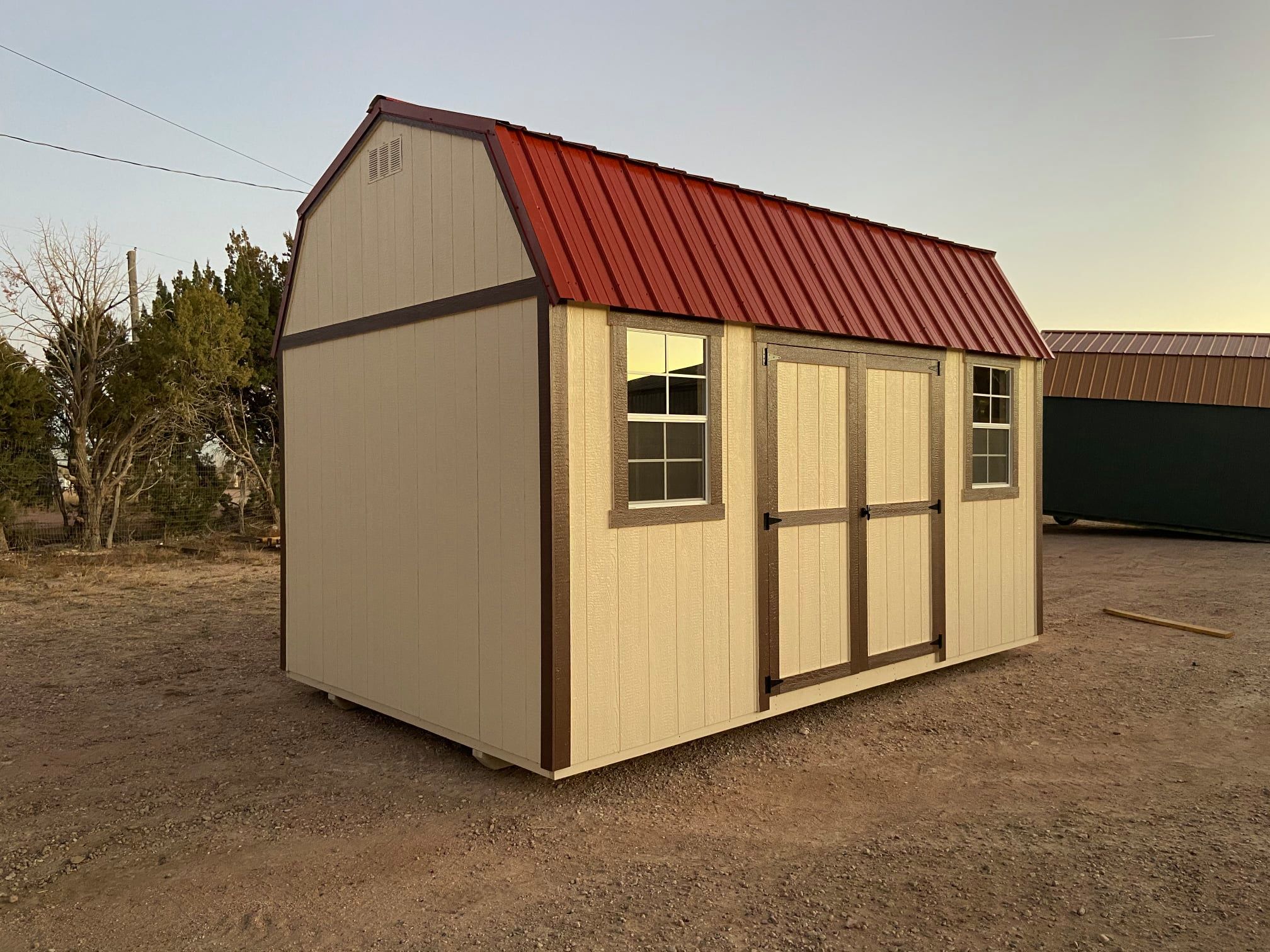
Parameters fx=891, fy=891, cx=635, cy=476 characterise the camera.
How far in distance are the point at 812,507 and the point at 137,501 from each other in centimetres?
1249

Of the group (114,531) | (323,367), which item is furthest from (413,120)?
(114,531)

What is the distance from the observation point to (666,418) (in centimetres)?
473

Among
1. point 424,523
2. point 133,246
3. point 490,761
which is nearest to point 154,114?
point 133,246

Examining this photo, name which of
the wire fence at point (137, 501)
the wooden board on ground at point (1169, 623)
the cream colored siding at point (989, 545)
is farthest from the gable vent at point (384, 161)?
the wire fence at point (137, 501)

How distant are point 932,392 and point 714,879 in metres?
4.11

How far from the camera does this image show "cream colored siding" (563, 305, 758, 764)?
4.34m

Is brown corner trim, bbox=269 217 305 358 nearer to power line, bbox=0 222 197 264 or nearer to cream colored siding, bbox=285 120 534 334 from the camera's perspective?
cream colored siding, bbox=285 120 534 334

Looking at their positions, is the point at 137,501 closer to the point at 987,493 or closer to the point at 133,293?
the point at 133,293

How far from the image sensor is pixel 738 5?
10.4 m

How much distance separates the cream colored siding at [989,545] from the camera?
6.60 meters

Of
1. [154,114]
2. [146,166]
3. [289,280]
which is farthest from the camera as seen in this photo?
[154,114]

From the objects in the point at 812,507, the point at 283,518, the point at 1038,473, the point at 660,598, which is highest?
the point at 1038,473

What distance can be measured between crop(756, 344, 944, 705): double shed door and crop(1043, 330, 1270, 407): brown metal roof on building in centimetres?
1348

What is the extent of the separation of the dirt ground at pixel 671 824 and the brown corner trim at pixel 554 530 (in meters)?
0.38
